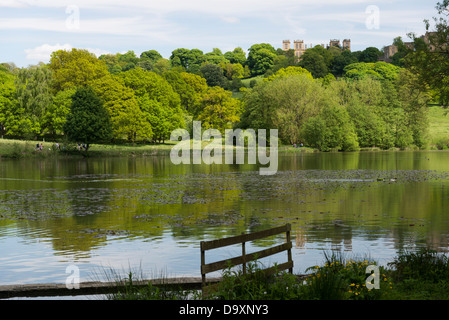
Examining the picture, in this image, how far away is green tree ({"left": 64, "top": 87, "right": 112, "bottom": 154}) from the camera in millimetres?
86750

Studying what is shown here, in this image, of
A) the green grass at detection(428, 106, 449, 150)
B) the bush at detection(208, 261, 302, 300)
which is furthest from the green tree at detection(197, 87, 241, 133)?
the bush at detection(208, 261, 302, 300)

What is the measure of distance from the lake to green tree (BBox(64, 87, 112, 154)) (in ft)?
147

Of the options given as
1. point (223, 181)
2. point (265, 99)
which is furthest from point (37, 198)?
point (265, 99)

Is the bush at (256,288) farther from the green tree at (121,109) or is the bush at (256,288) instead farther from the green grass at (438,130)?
the green grass at (438,130)

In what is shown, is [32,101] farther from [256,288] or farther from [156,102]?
[256,288]

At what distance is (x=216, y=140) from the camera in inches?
4683

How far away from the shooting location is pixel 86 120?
87562mm

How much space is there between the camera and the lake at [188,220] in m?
16.2

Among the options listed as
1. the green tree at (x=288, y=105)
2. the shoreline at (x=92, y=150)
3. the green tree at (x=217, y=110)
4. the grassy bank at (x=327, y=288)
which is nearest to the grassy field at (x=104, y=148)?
the shoreline at (x=92, y=150)

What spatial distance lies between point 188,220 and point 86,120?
67.5 meters

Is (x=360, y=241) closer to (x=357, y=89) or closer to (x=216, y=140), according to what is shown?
(x=216, y=140)

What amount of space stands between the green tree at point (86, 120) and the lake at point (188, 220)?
44.7m

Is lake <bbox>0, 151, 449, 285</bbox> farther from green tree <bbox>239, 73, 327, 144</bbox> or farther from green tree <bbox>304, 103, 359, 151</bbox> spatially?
green tree <bbox>239, 73, 327, 144</bbox>

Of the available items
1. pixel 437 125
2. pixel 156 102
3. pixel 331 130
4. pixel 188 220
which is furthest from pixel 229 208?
pixel 437 125
